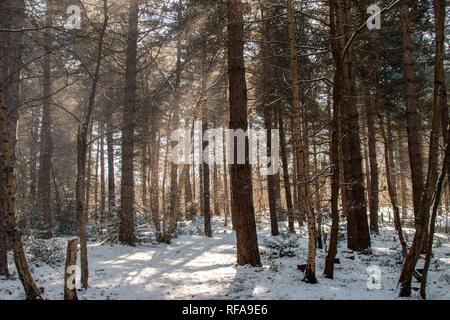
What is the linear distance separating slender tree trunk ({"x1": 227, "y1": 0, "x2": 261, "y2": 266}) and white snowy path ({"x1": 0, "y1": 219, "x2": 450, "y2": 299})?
0.51m

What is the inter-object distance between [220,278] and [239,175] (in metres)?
2.49

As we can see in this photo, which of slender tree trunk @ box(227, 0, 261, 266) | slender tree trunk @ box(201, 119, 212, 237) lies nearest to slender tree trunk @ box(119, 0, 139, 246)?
slender tree trunk @ box(201, 119, 212, 237)

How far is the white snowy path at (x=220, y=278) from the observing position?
527 centimetres

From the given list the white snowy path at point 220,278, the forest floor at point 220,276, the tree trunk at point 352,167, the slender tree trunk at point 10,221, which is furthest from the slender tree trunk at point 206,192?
the slender tree trunk at point 10,221

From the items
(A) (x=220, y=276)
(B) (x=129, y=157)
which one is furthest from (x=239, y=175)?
(B) (x=129, y=157)

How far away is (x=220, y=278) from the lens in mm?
6574

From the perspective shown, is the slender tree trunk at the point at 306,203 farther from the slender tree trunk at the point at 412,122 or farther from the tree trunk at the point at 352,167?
the slender tree trunk at the point at 412,122

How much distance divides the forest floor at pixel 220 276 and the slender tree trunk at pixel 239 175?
0.50m

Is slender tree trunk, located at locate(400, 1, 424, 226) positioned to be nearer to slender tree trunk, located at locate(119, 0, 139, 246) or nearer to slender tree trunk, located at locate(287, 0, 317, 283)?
slender tree trunk, located at locate(287, 0, 317, 283)

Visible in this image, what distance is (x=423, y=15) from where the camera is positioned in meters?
10.6

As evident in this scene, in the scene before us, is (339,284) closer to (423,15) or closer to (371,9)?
(371,9)
